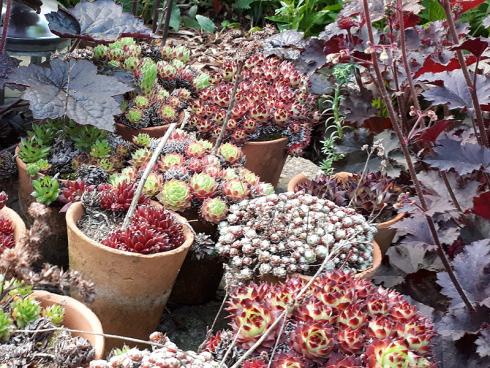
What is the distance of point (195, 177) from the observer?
2092mm

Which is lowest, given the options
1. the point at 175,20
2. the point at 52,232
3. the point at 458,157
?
the point at 175,20

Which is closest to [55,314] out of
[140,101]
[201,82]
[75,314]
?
[75,314]

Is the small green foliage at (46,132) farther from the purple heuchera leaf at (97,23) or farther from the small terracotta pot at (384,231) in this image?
the small terracotta pot at (384,231)

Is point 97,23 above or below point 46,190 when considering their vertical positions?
above

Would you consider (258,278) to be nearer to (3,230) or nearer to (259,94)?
(3,230)

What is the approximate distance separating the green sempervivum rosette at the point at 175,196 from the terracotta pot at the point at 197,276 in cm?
8

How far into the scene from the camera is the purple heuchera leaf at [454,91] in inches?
73.5

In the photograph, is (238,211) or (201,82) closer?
(238,211)

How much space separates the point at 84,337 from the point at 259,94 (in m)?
1.50

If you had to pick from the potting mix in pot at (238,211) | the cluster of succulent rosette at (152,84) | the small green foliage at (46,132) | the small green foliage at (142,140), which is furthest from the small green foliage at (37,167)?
the cluster of succulent rosette at (152,84)

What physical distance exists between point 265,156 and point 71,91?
85cm

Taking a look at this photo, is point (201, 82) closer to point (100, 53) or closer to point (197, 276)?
point (100, 53)

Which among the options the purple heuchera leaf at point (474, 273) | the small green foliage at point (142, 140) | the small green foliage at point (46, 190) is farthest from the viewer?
the small green foliage at point (142, 140)

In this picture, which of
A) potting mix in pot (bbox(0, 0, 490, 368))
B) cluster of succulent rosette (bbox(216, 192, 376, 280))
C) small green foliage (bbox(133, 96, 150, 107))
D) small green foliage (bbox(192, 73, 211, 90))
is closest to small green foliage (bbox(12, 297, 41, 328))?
potting mix in pot (bbox(0, 0, 490, 368))
